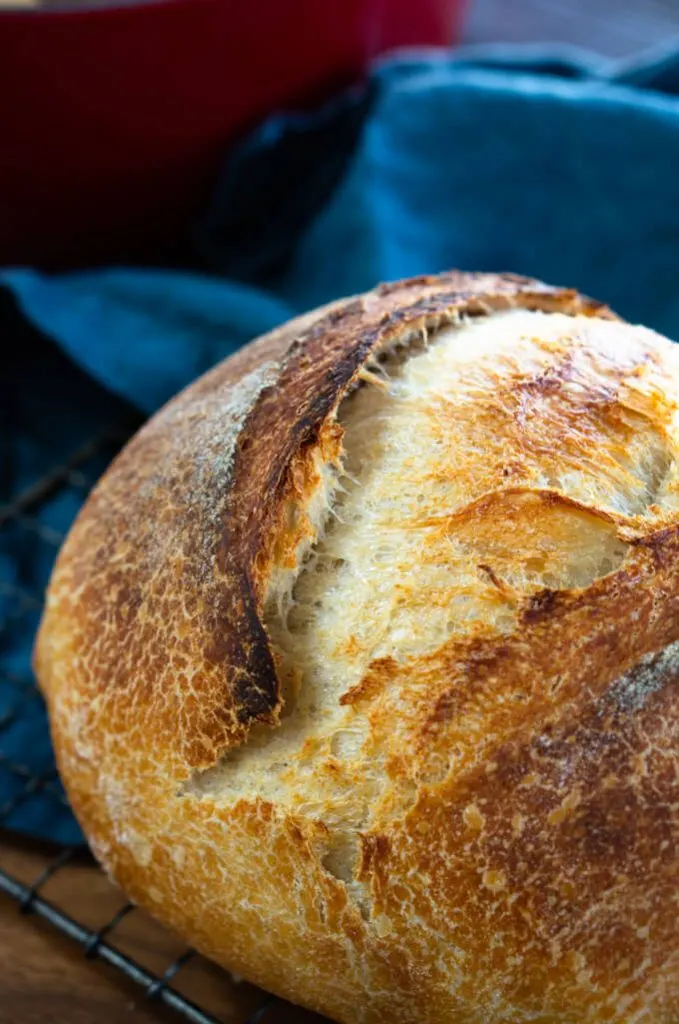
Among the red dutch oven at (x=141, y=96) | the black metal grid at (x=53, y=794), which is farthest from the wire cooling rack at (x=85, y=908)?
the red dutch oven at (x=141, y=96)

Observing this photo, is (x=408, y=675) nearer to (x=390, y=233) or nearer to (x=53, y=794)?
(x=53, y=794)

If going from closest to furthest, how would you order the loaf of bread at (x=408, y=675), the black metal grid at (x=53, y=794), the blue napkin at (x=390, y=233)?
the loaf of bread at (x=408, y=675), the black metal grid at (x=53, y=794), the blue napkin at (x=390, y=233)

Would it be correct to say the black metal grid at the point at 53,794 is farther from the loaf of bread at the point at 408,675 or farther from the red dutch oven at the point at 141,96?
the red dutch oven at the point at 141,96

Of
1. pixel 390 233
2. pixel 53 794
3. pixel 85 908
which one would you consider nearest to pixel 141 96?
pixel 390 233

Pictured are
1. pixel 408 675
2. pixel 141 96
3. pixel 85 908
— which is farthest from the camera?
pixel 141 96

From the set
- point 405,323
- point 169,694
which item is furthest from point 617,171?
point 169,694

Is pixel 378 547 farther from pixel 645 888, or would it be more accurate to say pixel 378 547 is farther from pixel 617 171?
pixel 617 171

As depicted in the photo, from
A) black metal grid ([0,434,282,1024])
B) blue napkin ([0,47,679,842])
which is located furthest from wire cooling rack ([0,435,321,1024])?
blue napkin ([0,47,679,842])
